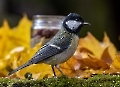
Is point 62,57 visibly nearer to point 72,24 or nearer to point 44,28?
point 72,24

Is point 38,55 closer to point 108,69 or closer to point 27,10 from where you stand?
point 108,69

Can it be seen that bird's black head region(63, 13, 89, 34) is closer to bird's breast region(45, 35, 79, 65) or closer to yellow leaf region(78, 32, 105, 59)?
bird's breast region(45, 35, 79, 65)

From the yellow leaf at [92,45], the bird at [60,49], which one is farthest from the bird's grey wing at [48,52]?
the yellow leaf at [92,45]

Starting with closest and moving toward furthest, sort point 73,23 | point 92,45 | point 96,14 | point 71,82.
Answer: point 71,82
point 73,23
point 92,45
point 96,14

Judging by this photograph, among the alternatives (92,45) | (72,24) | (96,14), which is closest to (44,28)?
(92,45)

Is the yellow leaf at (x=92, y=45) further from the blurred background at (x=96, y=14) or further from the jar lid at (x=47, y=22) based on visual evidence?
the blurred background at (x=96, y=14)

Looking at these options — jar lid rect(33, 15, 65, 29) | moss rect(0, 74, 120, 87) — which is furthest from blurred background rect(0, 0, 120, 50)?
moss rect(0, 74, 120, 87)
